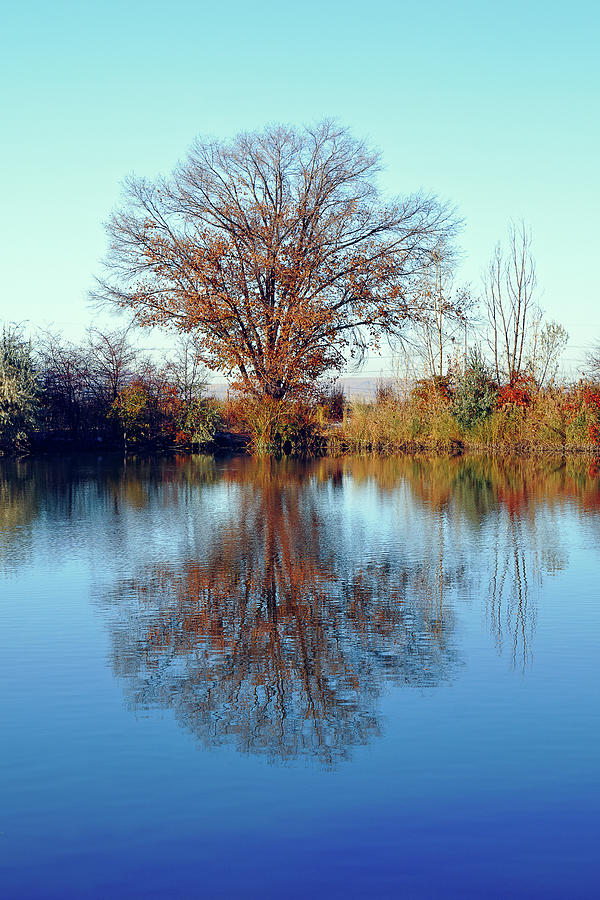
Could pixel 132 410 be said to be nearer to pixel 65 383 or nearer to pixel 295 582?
pixel 65 383

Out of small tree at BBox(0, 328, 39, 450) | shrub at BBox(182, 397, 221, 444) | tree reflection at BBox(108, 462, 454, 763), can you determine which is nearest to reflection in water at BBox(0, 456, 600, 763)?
tree reflection at BBox(108, 462, 454, 763)

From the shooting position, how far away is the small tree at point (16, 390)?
1067 inches

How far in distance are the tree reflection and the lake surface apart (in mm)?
22

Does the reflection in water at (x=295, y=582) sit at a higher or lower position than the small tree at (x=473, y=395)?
lower

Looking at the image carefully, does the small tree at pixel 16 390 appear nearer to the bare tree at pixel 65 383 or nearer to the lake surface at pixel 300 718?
the bare tree at pixel 65 383

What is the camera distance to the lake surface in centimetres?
317

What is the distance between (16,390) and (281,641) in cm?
2298

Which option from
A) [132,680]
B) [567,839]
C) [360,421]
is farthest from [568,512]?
[360,421]

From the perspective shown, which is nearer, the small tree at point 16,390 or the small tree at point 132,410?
the small tree at point 16,390

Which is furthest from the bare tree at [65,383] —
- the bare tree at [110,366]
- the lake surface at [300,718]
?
the lake surface at [300,718]

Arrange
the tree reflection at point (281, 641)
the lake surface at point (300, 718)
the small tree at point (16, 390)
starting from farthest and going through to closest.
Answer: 1. the small tree at point (16, 390)
2. the tree reflection at point (281, 641)
3. the lake surface at point (300, 718)

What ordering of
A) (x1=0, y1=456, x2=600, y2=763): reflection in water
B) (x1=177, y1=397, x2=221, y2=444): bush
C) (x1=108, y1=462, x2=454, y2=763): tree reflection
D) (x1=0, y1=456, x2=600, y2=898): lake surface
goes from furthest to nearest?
(x1=177, y1=397, x2=221, y2=444): bush, (x1=0, y1=456, x2=600, y2=763): reflection in water, (x1=108, y1=462, x2=454, y2=763): tree reflection, (x1=0, y1=456, x2=600, y2=898): lake surface

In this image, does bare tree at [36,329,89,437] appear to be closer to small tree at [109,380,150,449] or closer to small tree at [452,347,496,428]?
small tree at [109,380,150,449]

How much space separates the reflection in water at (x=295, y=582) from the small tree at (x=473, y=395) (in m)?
11.2
